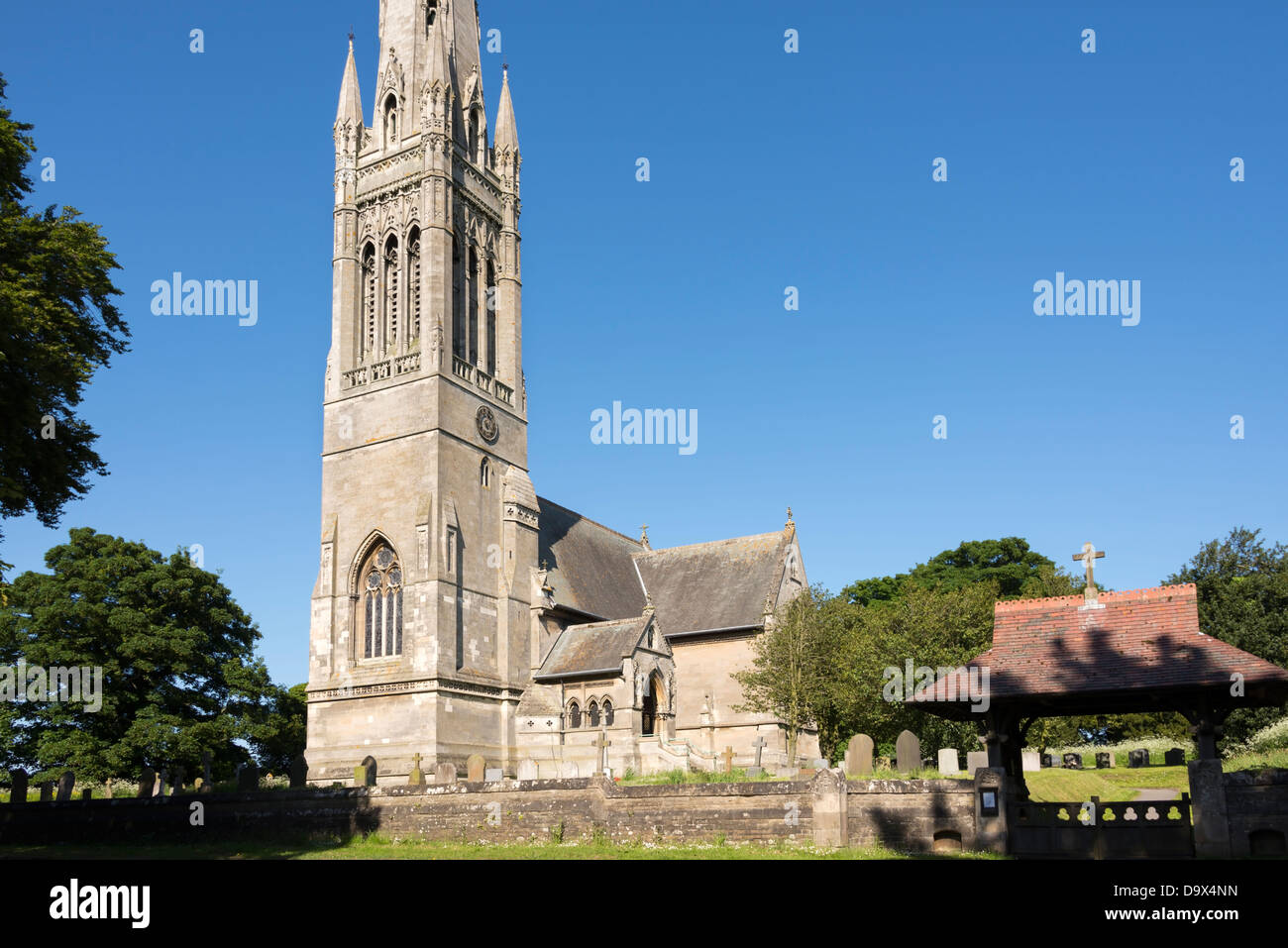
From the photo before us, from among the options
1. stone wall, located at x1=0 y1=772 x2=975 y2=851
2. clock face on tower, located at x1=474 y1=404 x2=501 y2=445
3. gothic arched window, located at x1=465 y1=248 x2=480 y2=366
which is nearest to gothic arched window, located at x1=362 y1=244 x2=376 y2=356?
gothic arched window, located at x1=465 y1=248 x2=480 y2=366

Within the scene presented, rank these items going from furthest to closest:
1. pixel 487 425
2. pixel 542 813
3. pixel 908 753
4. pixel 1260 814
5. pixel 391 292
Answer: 1. pixel 391 292
2. pixel 487 425
3. pixel 908 753
4. pixel 542 813
5. pixel 1260 814

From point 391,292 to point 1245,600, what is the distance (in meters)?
37.7

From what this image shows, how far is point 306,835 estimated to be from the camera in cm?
2756

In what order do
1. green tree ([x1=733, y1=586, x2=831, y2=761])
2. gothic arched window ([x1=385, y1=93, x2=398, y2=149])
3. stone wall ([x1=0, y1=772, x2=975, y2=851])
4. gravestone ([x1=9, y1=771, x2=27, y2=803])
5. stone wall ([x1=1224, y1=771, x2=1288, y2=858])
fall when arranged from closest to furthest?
stone wall ([x1=1224, y1=771, x2=1288, y2=858])
stone wall ([x1=0, y1=772, x2=975, y2=851])
gravestone ([x1=9, y1=771, x2=27, y2=803])
green tree ([x1=733, y1=586, x2=831, y2=761])
gothic arched window ([x1=385, y1=93, x2=398, y2=149])

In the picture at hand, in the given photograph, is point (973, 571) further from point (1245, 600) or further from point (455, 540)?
point (455, 540)

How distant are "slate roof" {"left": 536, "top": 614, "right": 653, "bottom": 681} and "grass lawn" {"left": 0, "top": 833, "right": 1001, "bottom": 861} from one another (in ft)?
51.7

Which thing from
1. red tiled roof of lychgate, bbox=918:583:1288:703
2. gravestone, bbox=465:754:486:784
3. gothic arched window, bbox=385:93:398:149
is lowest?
gravestone, bbox=465:754:486:784

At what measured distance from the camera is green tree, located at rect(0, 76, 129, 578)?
20656 millimetres

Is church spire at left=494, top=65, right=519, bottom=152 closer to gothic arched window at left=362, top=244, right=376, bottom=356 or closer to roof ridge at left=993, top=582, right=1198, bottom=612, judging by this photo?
gothic arched window at left=362, top=244, right=376, bottom=356

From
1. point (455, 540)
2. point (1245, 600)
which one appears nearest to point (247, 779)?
point (455, 540)

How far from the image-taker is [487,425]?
44.3m
